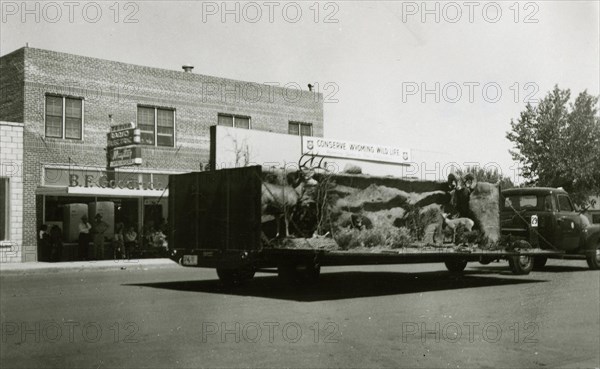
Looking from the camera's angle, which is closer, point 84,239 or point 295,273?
point 295,273

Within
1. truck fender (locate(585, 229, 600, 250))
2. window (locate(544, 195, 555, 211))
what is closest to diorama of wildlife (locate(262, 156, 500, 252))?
window (locate(544, 195, 555, 211))

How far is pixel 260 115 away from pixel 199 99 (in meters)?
3.37

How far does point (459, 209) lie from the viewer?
14.8 m

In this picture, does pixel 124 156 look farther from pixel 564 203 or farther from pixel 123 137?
pixel 564 203

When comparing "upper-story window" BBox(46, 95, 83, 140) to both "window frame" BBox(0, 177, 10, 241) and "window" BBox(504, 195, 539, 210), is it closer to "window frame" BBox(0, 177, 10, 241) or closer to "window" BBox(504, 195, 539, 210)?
"window frame" BBox(0, 177, 10, 241)

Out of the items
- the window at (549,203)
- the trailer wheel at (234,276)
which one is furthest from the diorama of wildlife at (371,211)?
the window at (549,203)

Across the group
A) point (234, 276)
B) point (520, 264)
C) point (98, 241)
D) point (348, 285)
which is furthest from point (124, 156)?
point (520, 264)

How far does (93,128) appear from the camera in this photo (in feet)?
87.5

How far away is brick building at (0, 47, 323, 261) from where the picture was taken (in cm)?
2478

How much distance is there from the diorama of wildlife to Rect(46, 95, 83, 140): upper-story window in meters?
15.4

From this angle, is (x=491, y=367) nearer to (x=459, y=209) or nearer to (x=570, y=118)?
(x=459, y=209)

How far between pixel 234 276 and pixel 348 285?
224cm

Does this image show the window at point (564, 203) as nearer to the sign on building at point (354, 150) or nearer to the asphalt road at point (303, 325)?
the asphalt road at point (303, 325)

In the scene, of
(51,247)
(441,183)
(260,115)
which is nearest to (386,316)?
(441,183)
